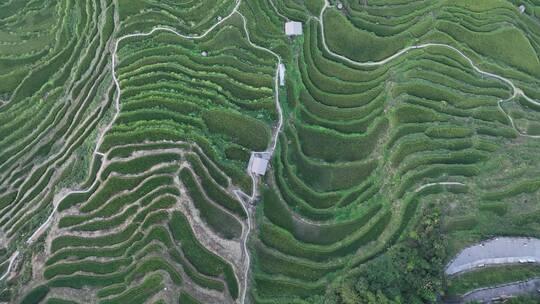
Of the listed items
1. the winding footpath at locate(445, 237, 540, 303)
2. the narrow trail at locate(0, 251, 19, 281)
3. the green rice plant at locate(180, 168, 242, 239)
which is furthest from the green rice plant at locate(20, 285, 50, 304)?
the winding footpath at locate(445, 237, 540, 303)

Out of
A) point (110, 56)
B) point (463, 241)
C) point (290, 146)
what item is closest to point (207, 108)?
point (290, 146)

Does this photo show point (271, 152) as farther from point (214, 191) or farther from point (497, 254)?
point (497, 254)

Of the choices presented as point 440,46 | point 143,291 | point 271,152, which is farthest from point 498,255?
point 143,291

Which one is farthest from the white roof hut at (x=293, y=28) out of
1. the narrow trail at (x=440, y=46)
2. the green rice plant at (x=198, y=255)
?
the green rice plant at (x=198, y=255)

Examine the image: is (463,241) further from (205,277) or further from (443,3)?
(443,3)

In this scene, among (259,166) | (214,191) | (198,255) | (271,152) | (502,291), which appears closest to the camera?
(502,291)

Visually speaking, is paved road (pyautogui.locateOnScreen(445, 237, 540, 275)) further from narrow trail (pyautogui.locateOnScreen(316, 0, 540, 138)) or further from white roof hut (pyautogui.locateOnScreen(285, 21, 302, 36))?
white roof hut (pyautogui.locateOnScreen(285, 21, 302, 36))
